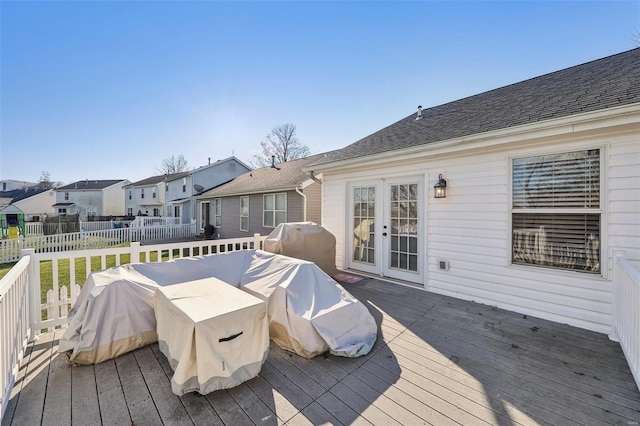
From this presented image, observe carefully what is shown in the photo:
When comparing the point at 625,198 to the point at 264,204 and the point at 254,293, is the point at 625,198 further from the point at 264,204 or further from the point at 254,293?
the point at 264,204

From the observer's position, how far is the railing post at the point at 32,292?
2.91 metres

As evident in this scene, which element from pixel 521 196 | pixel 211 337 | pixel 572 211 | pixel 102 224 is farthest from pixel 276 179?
pixel 102 224

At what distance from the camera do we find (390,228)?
17.7 ft

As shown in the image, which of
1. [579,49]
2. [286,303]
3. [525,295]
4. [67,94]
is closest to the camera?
[286,303]

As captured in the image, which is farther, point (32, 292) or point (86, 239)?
point (86, 239)

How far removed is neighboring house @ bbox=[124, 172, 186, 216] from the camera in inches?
1044

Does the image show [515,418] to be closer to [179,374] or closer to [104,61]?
[179,374]

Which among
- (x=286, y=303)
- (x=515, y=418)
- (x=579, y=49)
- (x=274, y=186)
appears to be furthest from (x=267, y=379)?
(x=579, y=49)

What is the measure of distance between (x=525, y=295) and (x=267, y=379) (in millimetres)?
3756

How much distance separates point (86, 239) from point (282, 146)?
17.7 meters

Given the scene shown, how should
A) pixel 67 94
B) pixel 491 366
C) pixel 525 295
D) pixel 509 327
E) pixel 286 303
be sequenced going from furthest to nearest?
pixel 67 94, pixel 525 295, pixel 509 327, pixel 286 303, pixel 491 366

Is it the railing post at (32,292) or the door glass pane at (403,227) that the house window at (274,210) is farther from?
the railing post at (32,292)

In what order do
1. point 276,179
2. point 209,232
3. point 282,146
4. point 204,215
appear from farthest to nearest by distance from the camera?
point 282,146 → point 204,215 → point 209,232 → point 276,179

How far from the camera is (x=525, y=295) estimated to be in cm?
378
